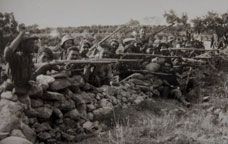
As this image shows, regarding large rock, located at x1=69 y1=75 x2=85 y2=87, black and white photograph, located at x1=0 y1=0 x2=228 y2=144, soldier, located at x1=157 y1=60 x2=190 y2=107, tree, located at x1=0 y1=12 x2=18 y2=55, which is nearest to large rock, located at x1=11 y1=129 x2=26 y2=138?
black and white photograph, located at x1=0 y1=0 x2=228 y2=144

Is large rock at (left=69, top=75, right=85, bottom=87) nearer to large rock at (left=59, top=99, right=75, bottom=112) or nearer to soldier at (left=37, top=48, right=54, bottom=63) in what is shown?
large rock at (left=59, top=99, right=75, bottom=112)

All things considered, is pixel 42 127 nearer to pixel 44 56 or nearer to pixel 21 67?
pixel 21 67

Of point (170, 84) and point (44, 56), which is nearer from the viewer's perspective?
point (44, 56)

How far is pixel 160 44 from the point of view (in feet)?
37.2

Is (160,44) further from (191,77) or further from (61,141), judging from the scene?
(61,141)

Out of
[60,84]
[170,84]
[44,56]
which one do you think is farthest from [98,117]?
[170,84]

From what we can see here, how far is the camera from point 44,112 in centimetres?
611

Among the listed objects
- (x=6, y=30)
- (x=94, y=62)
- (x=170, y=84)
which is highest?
(x=6, y=30)

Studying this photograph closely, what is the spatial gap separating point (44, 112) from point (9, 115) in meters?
1.11

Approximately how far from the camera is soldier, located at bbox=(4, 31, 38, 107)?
18.4 feet

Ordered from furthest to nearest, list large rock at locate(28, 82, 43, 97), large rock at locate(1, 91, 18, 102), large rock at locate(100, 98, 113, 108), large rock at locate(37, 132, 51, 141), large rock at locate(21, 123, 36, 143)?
large rock at locate(100, 98, 113, 108) → large rock at locate(28, 82, 43, 97) → large rock at locate(37, 132, 51, 141) → large rock at locate(1, 91, 18, 102) → large rock at locate(21, 123, 36, 143)

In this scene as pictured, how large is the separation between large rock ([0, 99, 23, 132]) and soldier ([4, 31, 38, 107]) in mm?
299

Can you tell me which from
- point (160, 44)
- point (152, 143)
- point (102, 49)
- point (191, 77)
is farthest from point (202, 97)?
point (152, 143)

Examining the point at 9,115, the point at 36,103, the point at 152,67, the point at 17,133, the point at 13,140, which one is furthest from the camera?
the point at 152,67
